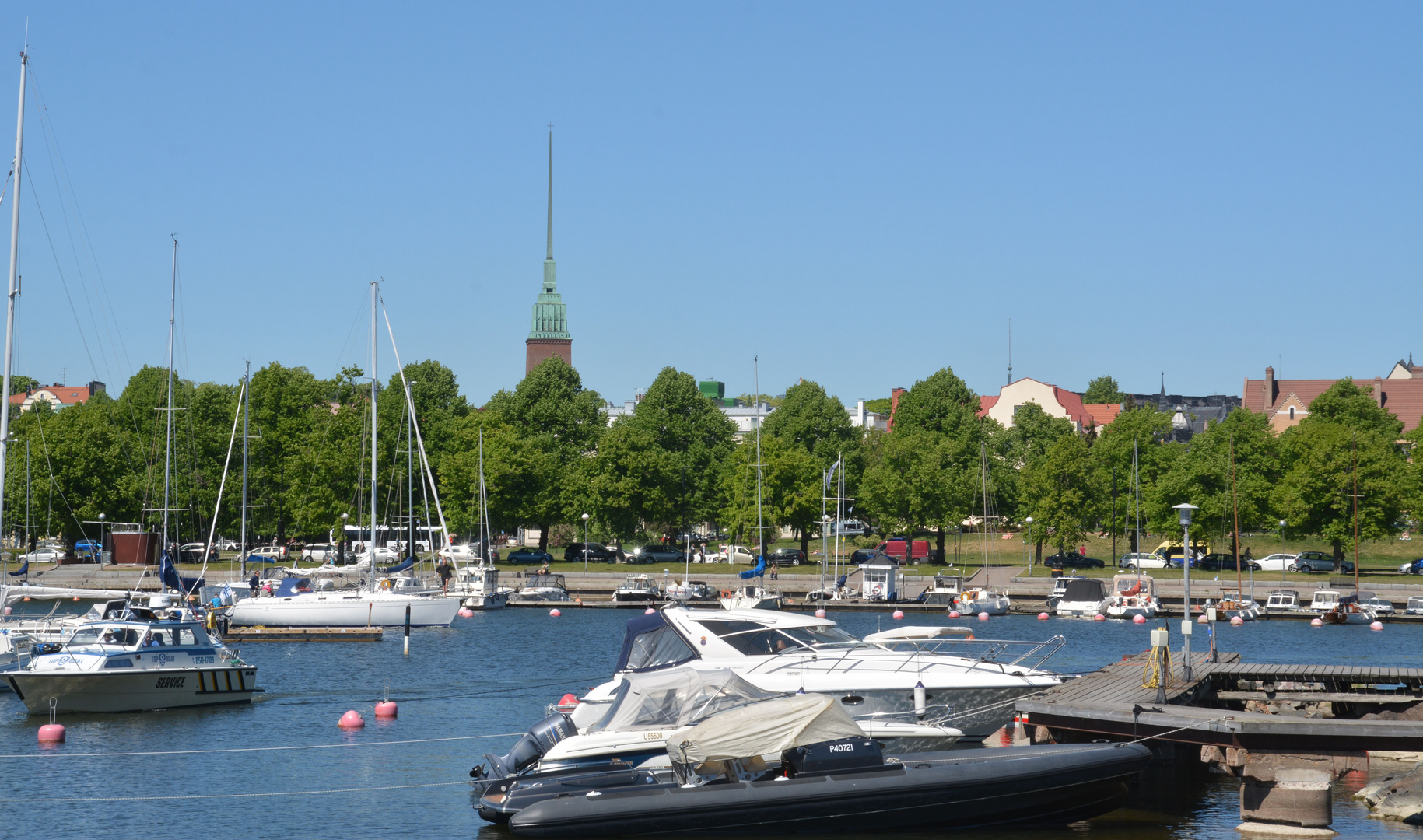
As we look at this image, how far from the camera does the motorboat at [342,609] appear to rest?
181 ft

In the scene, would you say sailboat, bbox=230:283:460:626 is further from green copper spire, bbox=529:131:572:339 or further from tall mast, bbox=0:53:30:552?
green copper spire, bbox=529:131:572:339

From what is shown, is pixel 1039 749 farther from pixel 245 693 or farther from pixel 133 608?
pixel 133 608

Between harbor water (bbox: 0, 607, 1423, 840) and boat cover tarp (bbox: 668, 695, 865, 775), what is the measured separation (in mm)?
2669

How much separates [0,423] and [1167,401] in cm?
16940

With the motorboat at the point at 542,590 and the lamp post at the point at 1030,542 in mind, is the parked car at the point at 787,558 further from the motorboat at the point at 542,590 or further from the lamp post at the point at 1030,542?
the motorboat at the point at 542,590

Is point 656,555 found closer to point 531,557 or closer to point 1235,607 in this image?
point 531,557

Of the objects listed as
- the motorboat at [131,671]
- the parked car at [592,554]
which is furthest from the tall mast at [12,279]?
the parked car at [592,554]

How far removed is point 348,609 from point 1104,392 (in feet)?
371

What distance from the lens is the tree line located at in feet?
268

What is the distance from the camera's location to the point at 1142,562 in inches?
3285

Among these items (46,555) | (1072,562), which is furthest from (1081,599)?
(46,555)

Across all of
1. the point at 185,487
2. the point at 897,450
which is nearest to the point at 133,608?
the point at 185,487

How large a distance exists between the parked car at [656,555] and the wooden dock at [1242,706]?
60.9 metres

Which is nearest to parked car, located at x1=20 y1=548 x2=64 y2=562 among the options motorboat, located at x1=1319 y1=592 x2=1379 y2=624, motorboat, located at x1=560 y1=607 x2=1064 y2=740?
motorboat, located at x1=560 y1=607 x2=1064 y2=740
